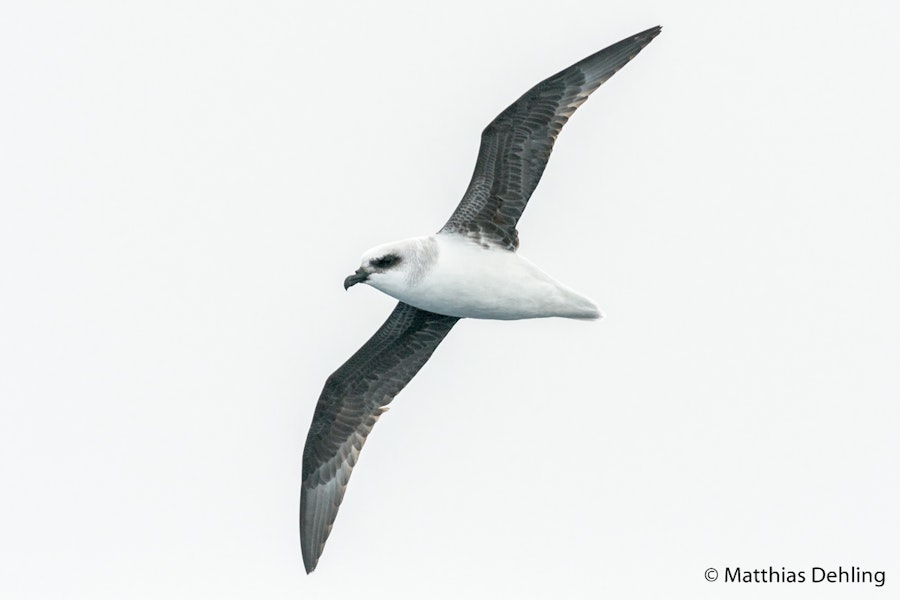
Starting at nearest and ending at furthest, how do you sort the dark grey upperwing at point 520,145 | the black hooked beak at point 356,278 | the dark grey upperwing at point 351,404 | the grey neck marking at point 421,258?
the black hooked beak at point 356,278, the grey neck marking at point 421,258, the dark grey upperwing at point 520,145, the dark grey upperwing at point 351,404

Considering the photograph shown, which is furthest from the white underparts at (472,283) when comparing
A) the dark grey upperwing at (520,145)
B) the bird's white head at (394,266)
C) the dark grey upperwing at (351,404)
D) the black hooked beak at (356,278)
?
the dark grey upperwing at (351,404)

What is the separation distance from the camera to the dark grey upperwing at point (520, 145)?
18938mm

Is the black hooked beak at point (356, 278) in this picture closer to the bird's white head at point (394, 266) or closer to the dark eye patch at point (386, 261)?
the bird's white head at point (394, 266)

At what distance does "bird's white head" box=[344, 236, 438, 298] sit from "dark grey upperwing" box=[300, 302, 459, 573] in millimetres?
1804

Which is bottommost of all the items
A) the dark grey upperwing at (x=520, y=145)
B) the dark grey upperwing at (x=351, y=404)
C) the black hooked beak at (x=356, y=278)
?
the dark grey upperwing at (x=351, y=404)

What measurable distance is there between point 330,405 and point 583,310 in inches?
162

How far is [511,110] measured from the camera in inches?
741

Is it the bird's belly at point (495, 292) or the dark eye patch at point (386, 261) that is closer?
the dark eye patch at point (386, 261)

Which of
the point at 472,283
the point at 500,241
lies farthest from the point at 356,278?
the point at 500,241

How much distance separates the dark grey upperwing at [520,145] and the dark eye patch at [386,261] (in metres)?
1.06

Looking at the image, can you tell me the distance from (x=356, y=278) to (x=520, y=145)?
283cm

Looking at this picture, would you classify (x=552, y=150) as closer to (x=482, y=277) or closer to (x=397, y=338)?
(x=482, y=277)

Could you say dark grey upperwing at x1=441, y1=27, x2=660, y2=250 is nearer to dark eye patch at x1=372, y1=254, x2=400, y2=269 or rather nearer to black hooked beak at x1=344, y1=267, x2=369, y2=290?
dark eye patch at x1=372, y1=254, x2=400, y2=269

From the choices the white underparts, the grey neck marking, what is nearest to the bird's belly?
the white underparts
